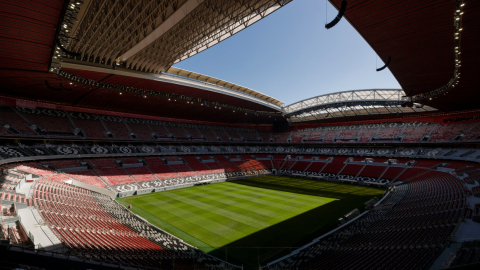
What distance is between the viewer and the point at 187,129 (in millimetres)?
45031

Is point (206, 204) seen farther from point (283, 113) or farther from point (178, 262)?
point (283, 113)

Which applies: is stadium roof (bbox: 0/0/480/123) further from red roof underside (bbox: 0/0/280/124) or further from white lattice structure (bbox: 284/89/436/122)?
white lattice structure (bbox: 284/89/436/122)

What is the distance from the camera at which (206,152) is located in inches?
1676

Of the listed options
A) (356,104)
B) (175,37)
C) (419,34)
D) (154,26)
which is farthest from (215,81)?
(356,104)

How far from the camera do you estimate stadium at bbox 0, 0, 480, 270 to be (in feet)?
34.1

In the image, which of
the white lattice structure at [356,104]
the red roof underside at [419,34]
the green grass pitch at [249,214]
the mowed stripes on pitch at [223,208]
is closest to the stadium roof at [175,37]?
the red roof underside at [419,34]

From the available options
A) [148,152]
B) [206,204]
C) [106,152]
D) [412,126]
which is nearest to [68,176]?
[106,152]

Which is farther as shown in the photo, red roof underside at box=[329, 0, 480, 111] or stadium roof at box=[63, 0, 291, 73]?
stadium roof at box=[63, 0, 291, 73]

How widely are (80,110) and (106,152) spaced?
26.4 ft

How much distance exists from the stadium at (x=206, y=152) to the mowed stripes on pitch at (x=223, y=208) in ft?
0.72

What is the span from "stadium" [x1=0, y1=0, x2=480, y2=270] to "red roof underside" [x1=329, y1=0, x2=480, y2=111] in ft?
0.30

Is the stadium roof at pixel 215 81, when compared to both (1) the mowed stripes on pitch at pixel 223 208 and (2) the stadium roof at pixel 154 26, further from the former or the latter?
(1) the mowed stripes on pitch at pixel 223 208

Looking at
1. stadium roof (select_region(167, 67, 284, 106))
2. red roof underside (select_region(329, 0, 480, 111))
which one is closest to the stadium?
red roof underside (select_region(329, 0, 480, 111))

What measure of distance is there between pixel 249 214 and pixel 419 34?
17.1m
